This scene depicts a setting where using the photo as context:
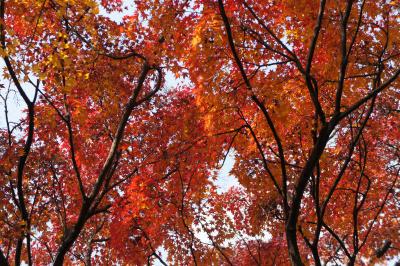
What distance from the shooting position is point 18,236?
8.44 meters

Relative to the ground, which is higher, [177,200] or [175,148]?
[177,200]

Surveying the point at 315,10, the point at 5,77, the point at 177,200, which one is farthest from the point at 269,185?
the point at 5,77

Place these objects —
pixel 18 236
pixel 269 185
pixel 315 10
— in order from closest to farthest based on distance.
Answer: pixel 315 10 < pixel 18 236 < pixel 269 185

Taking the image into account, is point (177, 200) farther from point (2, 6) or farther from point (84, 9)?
point (2, 6)

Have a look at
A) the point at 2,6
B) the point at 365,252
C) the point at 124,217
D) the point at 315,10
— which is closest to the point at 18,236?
the point at 124,217

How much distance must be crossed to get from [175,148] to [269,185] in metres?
4.69

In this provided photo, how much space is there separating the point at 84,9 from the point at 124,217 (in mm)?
6180

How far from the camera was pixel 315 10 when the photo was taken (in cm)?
689

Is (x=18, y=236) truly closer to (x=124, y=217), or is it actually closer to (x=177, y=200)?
(x=124, y=217)

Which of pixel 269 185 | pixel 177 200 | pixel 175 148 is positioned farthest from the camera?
pixel 177 200

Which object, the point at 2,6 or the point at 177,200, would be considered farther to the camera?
the point at 177,200

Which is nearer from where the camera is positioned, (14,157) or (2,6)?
(2,6)

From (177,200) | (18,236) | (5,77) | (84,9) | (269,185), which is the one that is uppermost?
(84,9)

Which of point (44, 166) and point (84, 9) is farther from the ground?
point (84, 9)
